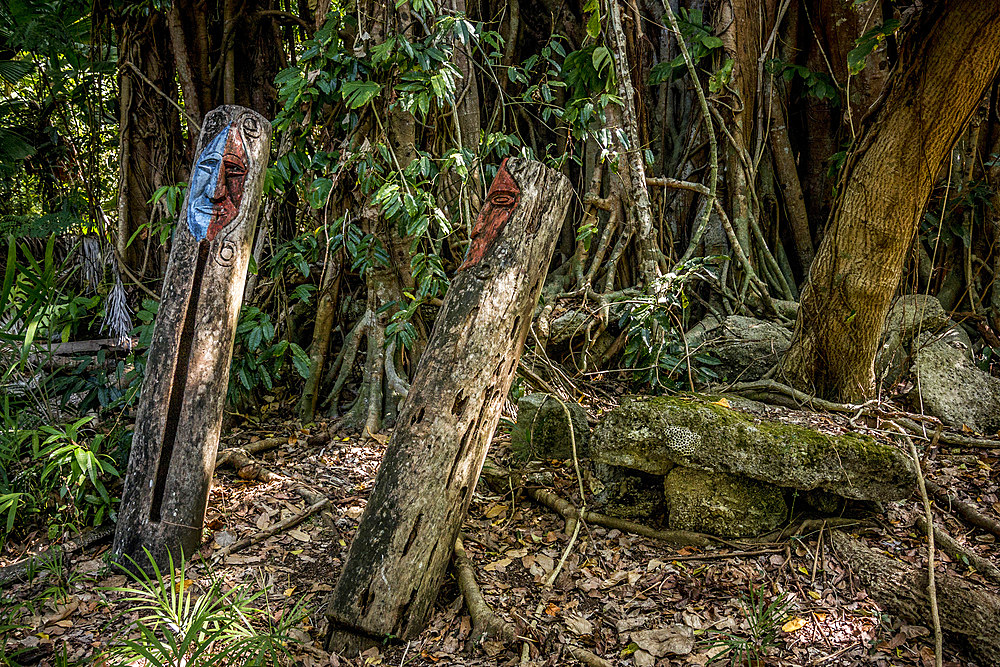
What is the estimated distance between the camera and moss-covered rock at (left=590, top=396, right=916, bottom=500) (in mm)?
2703

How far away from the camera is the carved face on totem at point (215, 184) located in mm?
2498

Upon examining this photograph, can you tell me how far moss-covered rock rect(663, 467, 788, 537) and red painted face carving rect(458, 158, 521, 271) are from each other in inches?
59.8

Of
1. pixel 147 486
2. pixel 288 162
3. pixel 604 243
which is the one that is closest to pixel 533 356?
pixel 604 243

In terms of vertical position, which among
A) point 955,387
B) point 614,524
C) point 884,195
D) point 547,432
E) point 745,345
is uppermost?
point 884,195

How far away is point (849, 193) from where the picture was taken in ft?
10.7

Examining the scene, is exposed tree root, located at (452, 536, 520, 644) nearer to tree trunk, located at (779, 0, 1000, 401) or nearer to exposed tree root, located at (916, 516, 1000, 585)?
exposed tree root, located at (916, 516, 1000, 585)

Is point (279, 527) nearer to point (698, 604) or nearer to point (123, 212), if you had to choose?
point (698, 604)

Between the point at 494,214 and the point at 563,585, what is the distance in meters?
1.62

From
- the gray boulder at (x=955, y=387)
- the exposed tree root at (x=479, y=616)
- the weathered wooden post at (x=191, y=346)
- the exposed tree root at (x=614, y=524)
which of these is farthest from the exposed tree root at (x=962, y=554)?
the weathered wooden post at (x=191, y=346)

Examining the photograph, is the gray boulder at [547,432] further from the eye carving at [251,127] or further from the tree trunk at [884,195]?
the eye carving at [251,127]

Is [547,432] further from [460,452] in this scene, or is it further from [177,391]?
[177,391]

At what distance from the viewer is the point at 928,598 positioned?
7.77 ft

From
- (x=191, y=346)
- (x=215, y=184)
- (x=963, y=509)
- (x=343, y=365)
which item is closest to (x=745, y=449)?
(x=963, y=509)

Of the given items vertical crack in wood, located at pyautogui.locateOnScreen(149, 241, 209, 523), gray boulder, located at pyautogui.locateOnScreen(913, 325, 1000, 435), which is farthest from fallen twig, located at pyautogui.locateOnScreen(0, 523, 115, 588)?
gray boulder, located at pyautogui.locateOnScreen(913, 325, 1000, 435)
